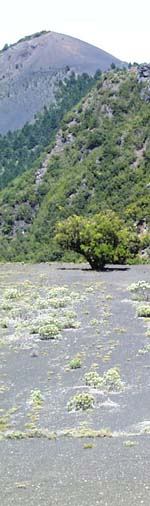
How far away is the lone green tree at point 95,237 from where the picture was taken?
131 ft

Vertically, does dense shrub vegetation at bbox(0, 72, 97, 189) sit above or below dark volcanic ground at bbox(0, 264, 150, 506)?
above

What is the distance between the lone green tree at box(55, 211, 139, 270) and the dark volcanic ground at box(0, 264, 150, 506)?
10.9 m

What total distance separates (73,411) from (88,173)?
8631 centimetres

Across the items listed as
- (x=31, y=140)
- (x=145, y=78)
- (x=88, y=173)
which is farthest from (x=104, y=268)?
(x=31, y=140)

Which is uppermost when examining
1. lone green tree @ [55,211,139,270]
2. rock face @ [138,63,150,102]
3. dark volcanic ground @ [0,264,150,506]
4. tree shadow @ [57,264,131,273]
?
rock face @ [138,63,150,102]

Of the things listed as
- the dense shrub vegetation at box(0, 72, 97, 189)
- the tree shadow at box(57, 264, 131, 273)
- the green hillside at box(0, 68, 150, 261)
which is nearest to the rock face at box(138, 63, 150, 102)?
the green hillside at box(0, 68, 150, 261)

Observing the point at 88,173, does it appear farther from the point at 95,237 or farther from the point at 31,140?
the point at 31,140

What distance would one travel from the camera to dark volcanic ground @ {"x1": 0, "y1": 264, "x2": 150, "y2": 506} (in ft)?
32.4

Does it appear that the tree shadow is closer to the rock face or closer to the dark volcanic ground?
the dark volcanic ground

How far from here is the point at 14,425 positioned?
1334 cm

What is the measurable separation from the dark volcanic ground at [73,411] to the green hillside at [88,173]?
171 ft

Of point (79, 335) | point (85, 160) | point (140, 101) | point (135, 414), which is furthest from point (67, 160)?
point (135, 414)

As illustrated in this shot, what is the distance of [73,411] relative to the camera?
14062mm

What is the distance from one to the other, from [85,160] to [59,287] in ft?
246
